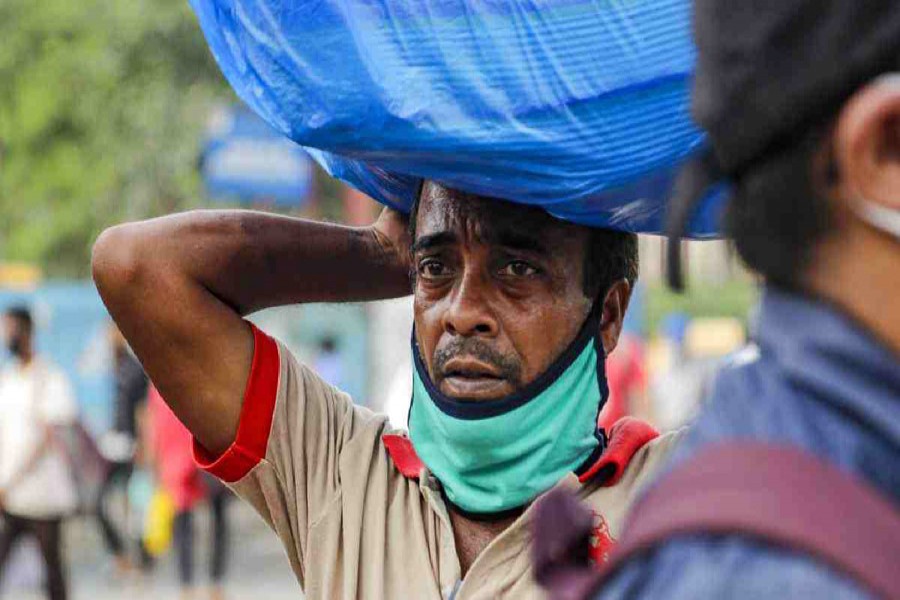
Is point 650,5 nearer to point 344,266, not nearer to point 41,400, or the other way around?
point 344,266

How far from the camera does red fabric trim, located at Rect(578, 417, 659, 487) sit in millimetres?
2549

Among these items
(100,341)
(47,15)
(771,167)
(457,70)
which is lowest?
(100,341)

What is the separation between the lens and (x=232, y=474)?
103 inches

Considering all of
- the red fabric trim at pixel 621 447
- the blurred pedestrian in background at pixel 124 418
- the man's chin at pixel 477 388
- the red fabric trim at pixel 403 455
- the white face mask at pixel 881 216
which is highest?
the white face mask at pixel 881 216

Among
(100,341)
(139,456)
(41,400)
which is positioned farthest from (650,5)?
(100,341)

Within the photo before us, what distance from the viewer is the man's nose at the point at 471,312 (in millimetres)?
2547

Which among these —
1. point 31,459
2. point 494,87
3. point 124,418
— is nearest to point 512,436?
point 494,87

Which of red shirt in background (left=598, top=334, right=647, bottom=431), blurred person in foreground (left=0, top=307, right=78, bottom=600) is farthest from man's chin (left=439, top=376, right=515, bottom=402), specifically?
red shirt in background (left=598, top=334, right=647, bottom=431)

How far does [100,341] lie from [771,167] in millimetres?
16715

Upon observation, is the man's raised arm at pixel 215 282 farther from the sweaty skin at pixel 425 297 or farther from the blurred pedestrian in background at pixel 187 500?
the blurred pedestrian in background at pixel 187 500

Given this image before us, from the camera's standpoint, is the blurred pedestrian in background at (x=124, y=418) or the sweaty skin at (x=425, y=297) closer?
the sweaty skin at (x=425, y=297)

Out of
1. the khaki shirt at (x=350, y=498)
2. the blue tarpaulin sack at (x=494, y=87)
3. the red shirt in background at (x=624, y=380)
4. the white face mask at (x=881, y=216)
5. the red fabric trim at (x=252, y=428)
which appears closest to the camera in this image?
the white face mask at (x=881, y=216)

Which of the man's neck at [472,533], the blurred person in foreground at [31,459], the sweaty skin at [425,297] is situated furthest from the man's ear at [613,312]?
the blurred person in foreground at [31,459]

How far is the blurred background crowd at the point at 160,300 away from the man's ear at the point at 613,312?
0.15 meters
